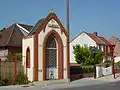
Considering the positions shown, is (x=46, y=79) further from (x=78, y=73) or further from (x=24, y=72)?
(x=78, y=73)

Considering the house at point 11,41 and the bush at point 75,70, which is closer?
the bush at point 75,70

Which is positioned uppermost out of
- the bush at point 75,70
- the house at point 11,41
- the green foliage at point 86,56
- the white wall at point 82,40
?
the white wall at point 82,40

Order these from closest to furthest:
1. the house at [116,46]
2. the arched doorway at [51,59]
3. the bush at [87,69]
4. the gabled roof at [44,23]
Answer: the gabled roof at [44,23] < the arched doorway at [51,59] < the bush at [87,69] < the house at [116,46]

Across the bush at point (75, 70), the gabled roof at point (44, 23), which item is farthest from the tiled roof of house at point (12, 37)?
the gabled roof at point (44, 23)

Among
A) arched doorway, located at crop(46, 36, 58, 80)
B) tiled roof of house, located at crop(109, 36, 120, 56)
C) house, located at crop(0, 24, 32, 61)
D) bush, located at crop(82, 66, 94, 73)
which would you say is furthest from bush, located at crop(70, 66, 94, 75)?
tiled roof of house, located at crop(109, 36, 120, 56)

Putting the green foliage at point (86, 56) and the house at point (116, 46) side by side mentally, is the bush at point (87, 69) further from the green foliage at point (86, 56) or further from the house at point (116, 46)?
the house at point (116, 46)

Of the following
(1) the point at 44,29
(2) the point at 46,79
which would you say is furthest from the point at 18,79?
(1) the point at 44,29

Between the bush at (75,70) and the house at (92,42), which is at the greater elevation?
the house at (92,42)

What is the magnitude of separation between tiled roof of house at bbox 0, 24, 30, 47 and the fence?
35.2ft

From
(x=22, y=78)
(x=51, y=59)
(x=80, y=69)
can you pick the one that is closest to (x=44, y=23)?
(x=51, y=59)

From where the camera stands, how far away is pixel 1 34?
44.8 meters

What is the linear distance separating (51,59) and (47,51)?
957mm

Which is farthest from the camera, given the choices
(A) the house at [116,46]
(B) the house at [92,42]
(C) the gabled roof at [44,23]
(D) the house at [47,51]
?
(A) the house at [116,46]

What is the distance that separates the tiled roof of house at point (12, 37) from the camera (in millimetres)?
39094
